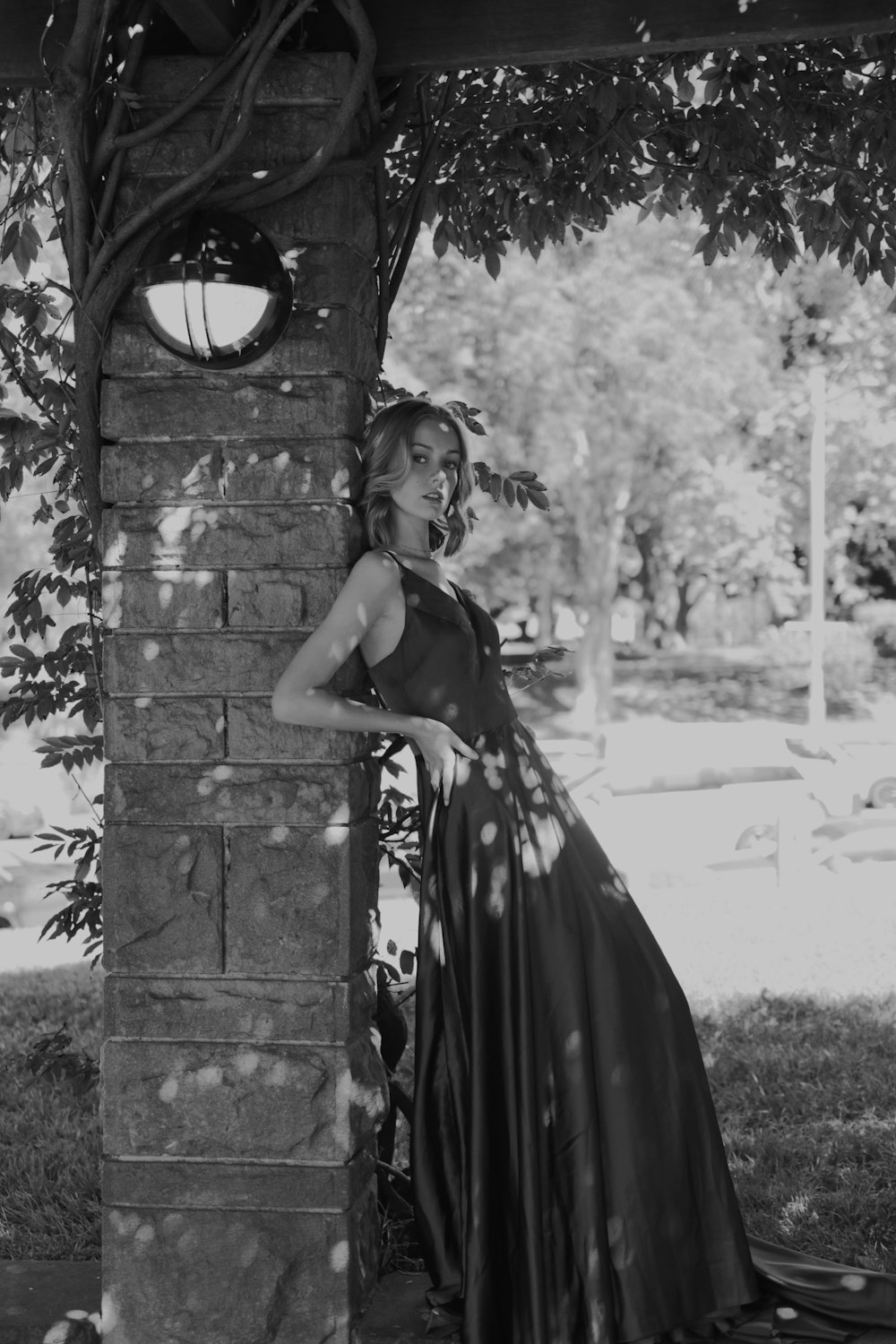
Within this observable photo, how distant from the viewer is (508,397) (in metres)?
16.1

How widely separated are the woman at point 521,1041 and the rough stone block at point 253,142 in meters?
0.56

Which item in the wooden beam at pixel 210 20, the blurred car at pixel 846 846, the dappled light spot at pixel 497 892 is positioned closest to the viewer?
the wooden beam at pixel 210 20

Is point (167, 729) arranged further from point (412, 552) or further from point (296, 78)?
point (296, 78)

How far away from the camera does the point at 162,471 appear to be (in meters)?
2.88

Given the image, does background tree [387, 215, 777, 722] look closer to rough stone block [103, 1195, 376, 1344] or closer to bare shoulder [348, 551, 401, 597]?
bare shoulder [348, 551, 401, 597]

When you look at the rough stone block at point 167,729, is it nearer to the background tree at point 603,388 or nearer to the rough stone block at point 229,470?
the rough stone block at point 229,470

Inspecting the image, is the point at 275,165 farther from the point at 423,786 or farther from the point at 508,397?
the point at 508,397

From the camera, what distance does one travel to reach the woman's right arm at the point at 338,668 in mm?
2719

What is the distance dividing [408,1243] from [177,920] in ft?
3.66

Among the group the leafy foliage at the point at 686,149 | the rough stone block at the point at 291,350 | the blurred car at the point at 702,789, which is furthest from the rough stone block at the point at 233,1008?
the blurred car at the point at 702,789

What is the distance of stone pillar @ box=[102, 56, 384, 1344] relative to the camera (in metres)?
2.84

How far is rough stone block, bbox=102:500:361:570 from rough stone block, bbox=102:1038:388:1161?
963 mm

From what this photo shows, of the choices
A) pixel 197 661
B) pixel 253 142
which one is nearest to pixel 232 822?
pixel 197 661

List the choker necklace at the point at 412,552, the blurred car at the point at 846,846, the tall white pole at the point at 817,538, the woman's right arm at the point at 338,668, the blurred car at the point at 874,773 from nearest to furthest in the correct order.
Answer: the woman's right arm at the point at 338,668, the choker necklace at the point at 412,552, the blurred car at the point at 846,846, the blurred car at the point at 874,773, the tall white pole at the point at 817,538
